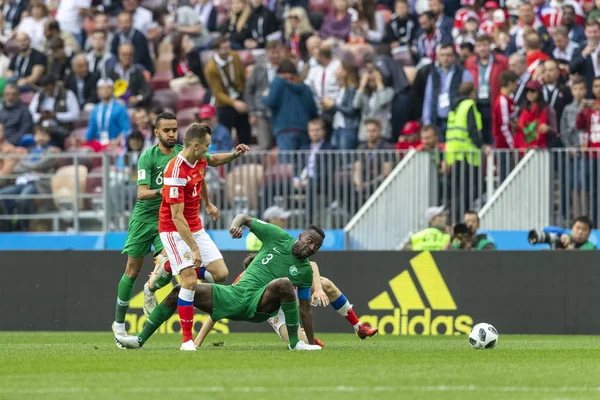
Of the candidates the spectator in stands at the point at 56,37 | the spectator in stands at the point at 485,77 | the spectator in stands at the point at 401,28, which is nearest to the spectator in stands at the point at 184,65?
the spectator in stands at the point at 56,37

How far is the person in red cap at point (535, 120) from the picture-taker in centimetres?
2056

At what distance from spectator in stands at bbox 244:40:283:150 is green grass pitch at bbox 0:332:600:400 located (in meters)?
8.91

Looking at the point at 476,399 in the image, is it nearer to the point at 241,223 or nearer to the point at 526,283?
the point at 241,223

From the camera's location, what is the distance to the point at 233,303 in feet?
44.5

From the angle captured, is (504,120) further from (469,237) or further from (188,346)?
(188,346)

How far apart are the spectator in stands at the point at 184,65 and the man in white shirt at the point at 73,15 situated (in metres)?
2.80

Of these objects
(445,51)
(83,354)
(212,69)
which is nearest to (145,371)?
(83,354)

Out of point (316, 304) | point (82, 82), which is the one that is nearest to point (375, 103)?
point (82, 82)

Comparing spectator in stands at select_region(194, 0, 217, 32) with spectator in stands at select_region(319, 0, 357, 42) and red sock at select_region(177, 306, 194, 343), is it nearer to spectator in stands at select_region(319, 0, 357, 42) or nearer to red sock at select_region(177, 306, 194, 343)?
spectator in stands at select_region(319, 0, 357, 42)

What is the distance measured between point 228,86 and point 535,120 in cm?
635

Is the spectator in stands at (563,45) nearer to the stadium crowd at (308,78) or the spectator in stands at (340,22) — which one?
the stadium crowd at (308,78)

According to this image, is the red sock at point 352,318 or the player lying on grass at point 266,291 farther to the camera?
the red sock at point 352,318

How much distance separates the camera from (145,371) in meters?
11.0

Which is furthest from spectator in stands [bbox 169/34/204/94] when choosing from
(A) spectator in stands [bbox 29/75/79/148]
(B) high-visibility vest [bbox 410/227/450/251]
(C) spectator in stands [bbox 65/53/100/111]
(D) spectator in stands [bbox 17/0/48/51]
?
(B) high-visibility vest [bbox 410/227/450/251]
